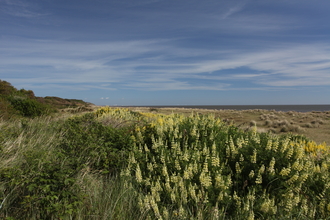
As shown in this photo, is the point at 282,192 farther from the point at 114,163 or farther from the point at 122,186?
the point at 114,163

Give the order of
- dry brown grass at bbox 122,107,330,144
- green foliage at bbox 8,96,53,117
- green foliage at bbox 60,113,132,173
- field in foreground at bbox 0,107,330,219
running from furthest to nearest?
green foliage at bbox 8,96,53,117, dry brown grass at bbox 122,107,330,144, green foliage at bbox 60,113,132,173, field in foreground at bbox 0,107,330,219

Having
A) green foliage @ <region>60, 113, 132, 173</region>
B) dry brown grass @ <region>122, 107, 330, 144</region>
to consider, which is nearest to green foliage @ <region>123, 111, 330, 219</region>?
green foliage @ <region>60, 113, 132, 173</region>

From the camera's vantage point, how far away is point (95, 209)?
2.99 meters

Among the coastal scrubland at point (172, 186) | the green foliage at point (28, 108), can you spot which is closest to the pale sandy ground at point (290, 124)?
the coastal scrubland at point (172, 186)

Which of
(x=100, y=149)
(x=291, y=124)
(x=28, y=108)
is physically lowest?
(x=291, y=124)

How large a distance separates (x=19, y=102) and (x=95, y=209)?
13.3 m

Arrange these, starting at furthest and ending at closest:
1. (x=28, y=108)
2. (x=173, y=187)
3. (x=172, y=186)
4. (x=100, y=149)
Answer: (x=28, y=108), (x=100, y=149), (x=172, y=186), (x=173, y=187)

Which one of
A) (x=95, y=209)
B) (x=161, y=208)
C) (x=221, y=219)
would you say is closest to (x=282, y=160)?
(x=221, y=219)

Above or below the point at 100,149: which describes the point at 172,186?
below

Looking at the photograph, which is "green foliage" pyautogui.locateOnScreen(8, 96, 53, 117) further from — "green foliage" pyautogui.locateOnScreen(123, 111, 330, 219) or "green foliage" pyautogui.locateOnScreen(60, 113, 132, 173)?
"green foliage" pyautogui.locateOnScreen(123, 111, 330, 219)

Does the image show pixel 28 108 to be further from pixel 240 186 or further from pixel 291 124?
pixel 291 124

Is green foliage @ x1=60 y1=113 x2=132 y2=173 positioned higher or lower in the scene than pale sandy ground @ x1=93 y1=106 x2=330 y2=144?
higher

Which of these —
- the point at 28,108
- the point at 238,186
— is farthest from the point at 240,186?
the point at 28,108

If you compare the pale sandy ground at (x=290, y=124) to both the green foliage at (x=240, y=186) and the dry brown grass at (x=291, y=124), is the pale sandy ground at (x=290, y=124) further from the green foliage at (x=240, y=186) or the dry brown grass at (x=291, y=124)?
the green foliage at (x=240, y=186)
